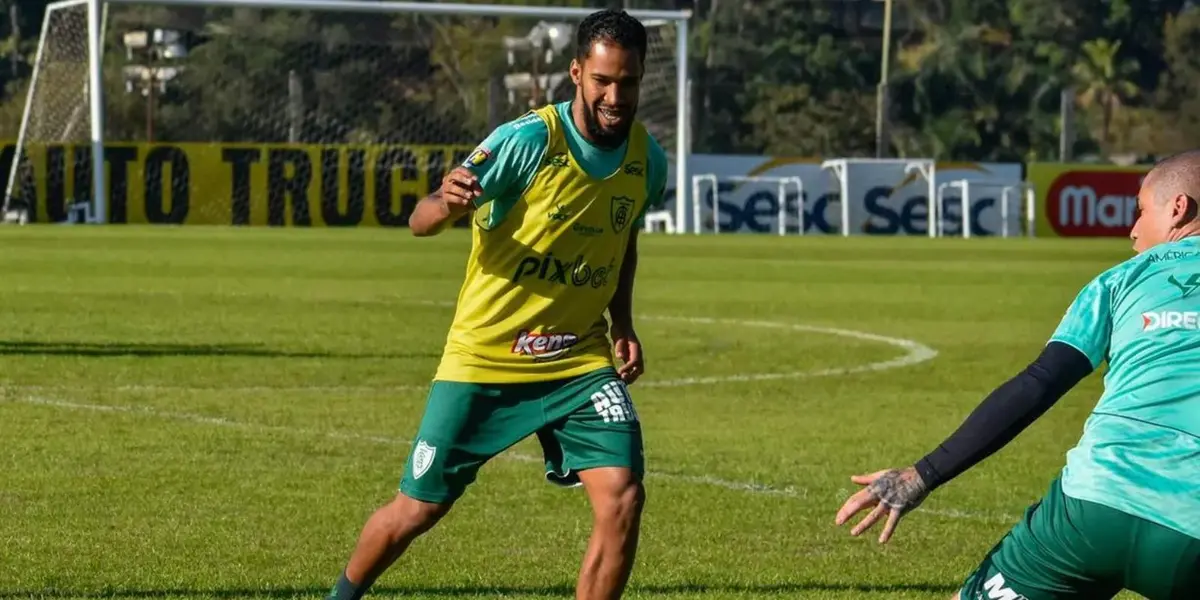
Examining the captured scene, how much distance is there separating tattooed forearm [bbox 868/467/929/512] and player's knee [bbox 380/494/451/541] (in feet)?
7.22

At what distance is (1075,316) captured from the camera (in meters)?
5.21

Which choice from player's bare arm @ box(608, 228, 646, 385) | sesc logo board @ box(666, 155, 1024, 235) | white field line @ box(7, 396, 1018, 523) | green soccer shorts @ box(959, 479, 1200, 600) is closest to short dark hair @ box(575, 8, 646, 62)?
player's bare arm @ box(608, 228, 646, 385)

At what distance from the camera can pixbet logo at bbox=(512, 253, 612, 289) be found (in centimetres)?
708

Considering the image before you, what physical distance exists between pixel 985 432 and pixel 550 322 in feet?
7.53

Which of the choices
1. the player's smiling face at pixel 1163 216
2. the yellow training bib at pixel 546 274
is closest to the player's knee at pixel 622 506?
the yellow training bib at pixel 546 274

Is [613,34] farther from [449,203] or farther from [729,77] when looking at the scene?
[729,77]

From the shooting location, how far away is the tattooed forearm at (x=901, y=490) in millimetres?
5133

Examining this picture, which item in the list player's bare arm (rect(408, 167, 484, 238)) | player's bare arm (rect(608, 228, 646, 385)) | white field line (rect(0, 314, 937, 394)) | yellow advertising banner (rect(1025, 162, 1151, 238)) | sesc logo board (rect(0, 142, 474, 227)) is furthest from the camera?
yellow advertising banner (rect(1025, 162, 1151, 238))

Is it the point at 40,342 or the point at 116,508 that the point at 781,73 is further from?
the point at 116,508

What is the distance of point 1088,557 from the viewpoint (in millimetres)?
5090

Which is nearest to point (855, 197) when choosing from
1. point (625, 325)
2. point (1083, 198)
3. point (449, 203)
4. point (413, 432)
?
point (1083, 198)

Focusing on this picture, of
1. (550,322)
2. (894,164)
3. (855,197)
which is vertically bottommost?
(855,197)

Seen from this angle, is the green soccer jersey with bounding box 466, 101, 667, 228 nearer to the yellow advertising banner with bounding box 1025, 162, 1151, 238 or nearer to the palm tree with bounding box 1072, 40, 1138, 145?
the yellow advertising banner with bounding box 1025, 162, 1151, 238

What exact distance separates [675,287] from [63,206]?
18608mm
